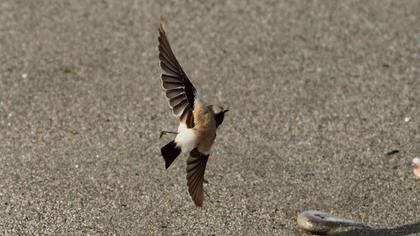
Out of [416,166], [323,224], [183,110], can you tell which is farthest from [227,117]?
[183,110]

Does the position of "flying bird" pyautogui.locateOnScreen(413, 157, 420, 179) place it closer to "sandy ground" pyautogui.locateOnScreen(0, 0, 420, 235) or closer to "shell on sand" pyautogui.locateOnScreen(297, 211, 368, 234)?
"sandy ground" pyautogui.locateOnScreen(0, 0, 420, 235)

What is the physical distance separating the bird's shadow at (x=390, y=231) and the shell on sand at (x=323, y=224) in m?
0.03

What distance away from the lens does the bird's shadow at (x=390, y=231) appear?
441 cm

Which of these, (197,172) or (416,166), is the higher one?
(197,172)

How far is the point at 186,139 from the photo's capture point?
4141 mm

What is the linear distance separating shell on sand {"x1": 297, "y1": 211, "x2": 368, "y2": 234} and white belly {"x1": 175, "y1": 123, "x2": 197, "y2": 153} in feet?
2.25

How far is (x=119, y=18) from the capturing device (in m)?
7.05

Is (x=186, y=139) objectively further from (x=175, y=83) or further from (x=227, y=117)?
(x=227, y=117)

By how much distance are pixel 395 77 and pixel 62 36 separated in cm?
236

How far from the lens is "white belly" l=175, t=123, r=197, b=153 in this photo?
4133 mm

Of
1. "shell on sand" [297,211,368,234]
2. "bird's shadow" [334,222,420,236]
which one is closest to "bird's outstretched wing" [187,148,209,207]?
"shell on sand" [297,211,368,234]

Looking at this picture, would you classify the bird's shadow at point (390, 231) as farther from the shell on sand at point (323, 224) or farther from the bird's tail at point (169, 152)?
the bird's tail at point (169, 152)

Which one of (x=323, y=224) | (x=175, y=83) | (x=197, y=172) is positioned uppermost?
(x=175, y=83)

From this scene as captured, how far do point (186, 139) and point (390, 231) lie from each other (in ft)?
3.66
